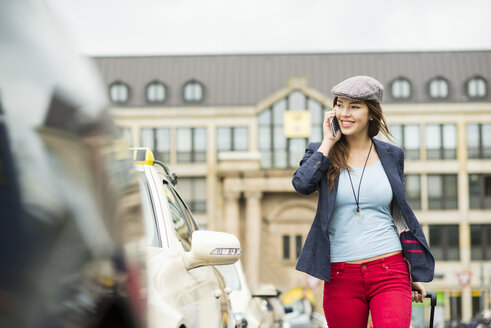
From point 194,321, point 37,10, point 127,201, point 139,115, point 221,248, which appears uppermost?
point 139,115

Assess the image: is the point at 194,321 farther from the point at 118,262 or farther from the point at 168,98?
the point at 168,98

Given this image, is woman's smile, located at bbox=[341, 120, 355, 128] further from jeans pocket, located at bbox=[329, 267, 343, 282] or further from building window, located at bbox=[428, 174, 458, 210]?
building window, located at bbox=[428, 174, 458, 210]

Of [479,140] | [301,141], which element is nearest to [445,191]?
[479,140]

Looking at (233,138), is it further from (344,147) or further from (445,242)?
(344,147)

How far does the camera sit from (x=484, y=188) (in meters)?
67.6

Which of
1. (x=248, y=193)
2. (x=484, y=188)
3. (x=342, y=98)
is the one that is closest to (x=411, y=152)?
(x=484, y=188)

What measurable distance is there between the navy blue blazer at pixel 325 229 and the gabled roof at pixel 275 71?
62448 mm

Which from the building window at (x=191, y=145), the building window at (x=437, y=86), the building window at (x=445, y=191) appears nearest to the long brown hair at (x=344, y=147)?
the building window at (x=191, y=145)

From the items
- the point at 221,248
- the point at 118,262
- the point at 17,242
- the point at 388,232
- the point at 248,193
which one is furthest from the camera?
the point at 248,193

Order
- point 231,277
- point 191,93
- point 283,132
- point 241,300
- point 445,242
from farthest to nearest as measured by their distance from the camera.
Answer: point 191,93 < point 445,242 < point 283,132 < point 231,277 < point 241,300

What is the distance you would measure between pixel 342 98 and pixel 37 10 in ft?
11.1

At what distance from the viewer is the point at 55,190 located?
1066mm

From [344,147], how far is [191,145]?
63.6 meters

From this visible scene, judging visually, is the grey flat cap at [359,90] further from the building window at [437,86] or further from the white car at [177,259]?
the building window at [437,86]
